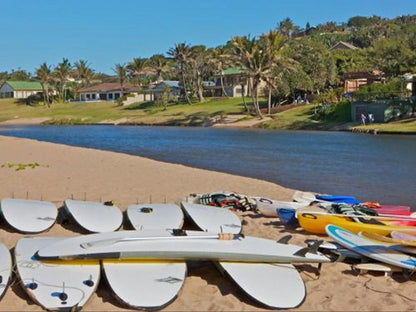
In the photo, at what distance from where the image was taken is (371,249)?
9867 millimetres

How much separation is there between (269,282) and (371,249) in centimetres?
235

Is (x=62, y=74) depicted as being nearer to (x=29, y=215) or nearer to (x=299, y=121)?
(x=299, y=121)

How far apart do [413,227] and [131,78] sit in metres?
121

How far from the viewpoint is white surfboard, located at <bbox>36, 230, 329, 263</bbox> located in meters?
8.80

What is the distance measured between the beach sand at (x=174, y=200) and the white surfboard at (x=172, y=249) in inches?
16.3

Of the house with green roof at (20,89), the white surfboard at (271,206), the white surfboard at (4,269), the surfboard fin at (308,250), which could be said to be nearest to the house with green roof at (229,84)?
the house with green roof at (20,89)

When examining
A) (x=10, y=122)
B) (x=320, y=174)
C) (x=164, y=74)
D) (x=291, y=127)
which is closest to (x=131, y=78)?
(x=164, y=74)

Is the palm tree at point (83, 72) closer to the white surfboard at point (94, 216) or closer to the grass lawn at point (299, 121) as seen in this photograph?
the grass lawn at point (299, 121)

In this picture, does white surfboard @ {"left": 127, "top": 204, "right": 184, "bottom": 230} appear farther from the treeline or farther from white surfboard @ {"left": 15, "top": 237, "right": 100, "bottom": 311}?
the treeline

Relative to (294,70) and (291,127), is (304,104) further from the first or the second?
(291,127)

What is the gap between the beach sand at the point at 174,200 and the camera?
8.19 meters

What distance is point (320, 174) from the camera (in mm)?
23078

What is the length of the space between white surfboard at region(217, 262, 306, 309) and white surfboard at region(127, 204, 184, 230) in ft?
9.28

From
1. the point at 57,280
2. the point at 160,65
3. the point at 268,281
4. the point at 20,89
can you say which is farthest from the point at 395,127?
the point at 20,89
